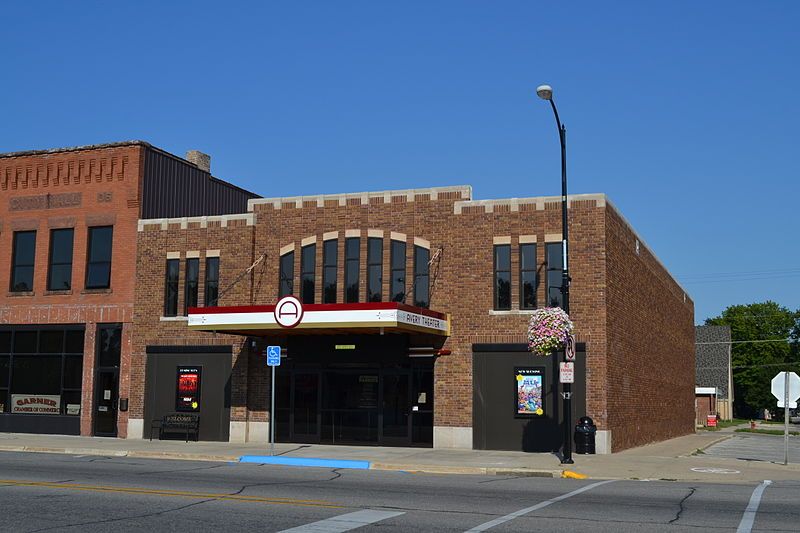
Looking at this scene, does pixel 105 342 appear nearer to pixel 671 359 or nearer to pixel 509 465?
pixel 509 465

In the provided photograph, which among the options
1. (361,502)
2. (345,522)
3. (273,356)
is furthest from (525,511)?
(273,356)

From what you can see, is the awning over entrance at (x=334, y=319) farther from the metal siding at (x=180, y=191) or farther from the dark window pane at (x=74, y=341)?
the metal siding at (x=180, y=191)

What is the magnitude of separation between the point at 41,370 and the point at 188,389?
21.3 ft

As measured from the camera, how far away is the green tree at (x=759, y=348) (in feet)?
314

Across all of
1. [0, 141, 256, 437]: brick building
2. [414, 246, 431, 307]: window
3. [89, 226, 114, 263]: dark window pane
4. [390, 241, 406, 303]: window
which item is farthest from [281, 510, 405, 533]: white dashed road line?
[89, 226, 114, 263]: dark window pane

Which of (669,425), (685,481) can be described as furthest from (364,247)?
(669,425)

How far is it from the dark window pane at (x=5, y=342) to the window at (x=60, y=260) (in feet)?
8.33

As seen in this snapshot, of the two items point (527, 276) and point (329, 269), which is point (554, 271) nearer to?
point (527, 276)

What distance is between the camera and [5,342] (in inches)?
1318

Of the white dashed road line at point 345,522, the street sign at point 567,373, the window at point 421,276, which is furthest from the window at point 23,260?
the white dashed road line at point 345,522

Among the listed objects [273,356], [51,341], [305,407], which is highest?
[51,341]

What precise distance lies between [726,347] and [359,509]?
8055cm

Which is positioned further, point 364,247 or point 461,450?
point 364,247

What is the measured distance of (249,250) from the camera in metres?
29.9
